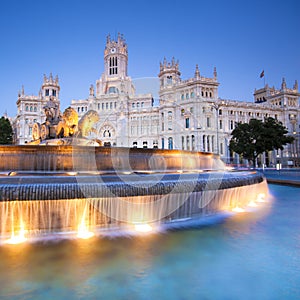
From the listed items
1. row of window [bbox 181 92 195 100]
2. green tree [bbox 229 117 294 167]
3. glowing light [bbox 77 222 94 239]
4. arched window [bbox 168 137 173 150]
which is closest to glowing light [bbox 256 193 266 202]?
glowing light [bbox 77 222 94 239]

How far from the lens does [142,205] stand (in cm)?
725

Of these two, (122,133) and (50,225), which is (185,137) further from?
(50,225)

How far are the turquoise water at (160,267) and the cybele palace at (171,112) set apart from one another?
52.9 m

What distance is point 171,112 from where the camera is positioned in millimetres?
62938

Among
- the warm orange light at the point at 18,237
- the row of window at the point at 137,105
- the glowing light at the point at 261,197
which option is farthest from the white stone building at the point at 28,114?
the warm orange light at the point at 18,237

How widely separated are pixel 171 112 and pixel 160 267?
5961 centimetres

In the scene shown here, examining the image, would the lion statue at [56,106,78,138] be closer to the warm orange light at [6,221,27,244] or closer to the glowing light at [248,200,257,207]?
the warm orange light at [6,221,27,244]

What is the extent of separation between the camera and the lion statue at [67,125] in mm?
14664

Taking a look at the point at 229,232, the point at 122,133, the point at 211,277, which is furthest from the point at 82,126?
the point at 122,133

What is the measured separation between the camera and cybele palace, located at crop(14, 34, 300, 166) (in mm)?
59531

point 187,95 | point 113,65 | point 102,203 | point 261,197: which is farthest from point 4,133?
point 102,203

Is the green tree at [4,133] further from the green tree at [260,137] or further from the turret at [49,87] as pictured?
the green tree at [260,137]

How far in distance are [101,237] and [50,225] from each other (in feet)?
4.53

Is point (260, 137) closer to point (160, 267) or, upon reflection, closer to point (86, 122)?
point (86, 122)
